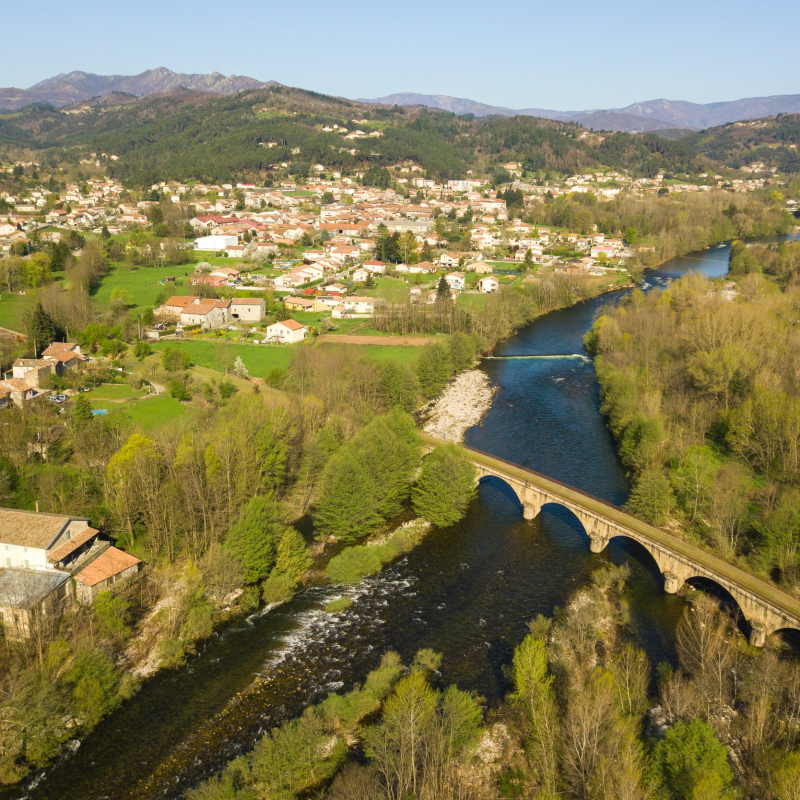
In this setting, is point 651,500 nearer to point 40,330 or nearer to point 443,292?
point 40,330

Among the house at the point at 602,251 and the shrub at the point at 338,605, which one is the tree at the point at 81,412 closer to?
the shrub at the point at 338,605

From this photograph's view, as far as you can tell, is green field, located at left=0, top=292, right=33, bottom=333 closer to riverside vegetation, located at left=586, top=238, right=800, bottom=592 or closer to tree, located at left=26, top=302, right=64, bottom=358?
tree, located at left=26, top=302, right=64, bottom=358

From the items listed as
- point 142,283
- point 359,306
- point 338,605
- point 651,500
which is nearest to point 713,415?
point 651,500

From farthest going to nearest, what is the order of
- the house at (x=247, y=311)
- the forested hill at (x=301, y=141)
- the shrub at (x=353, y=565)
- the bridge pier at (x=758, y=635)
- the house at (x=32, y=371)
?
the forested hill at (x=301, y=141)
the house at (x=247, y=311)
the house at (x=32, y=371)
the shrub at (x=353, y=565)
the bridge pier at (x=758, y=635)

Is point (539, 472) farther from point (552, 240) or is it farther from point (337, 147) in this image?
point (337, 147)

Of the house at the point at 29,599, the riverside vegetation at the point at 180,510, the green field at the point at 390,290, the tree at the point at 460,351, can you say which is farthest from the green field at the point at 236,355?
the house at the point at 29,599

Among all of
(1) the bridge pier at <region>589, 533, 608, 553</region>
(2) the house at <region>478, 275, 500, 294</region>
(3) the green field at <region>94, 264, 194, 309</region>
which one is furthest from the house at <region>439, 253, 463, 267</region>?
(1) the bridge pier at <region>589, 533, 608, 553</region>

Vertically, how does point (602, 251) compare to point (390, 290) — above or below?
above

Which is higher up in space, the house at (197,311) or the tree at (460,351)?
the house at (197,311)
